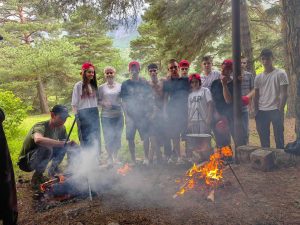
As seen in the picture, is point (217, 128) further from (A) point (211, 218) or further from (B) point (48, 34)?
(B) point (48, 34)

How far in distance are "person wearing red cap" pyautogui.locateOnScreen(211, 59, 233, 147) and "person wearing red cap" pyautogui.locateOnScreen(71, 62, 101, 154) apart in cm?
264

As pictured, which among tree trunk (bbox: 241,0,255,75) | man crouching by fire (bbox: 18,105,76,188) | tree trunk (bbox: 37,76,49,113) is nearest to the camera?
man crouching by fire (bbox: 18,105,76,188)

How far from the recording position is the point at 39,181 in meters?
5.34

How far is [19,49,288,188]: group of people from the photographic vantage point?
5480mm

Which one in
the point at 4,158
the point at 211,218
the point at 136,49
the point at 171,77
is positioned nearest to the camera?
the point at 4,158

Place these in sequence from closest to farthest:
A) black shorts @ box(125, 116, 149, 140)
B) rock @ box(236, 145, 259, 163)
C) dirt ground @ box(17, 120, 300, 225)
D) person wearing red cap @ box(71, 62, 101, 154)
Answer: dirt ground @ box(17, 120, 300, 225)
rock @ box(236, 145, 259, 163)
person wearing red cap @ box(71, 62, 101, 154)
black shorts @ box(125, 116, 149, 140)

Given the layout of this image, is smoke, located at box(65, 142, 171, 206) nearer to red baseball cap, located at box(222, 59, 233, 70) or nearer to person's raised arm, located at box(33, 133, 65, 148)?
person's raised arm, located at box(33, 133, 65, 148)

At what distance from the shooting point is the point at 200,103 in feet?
18.6

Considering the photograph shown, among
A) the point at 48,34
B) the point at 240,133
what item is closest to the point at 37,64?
the point at 48,34

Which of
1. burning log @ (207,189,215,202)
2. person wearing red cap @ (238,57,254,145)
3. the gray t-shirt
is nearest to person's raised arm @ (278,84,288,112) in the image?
person wearing red cap @ (238,57,254,145)

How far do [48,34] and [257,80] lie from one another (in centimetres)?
2706

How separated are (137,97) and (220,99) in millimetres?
1830

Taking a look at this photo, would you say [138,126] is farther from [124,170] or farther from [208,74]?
[208,74]

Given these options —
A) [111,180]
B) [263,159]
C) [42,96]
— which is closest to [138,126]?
[111,180]
